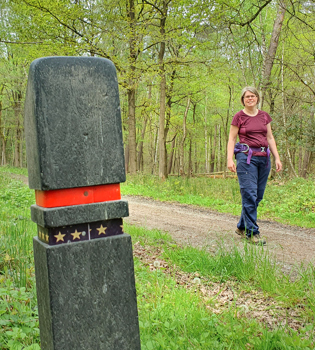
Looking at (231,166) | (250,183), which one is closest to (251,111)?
(231,166)

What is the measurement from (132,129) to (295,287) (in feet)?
45.8

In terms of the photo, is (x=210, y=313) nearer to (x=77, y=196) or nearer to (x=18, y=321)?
(x=18, y=321)

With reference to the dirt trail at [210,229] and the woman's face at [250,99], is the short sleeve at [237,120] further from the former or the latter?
the dirt trail at [210,229]

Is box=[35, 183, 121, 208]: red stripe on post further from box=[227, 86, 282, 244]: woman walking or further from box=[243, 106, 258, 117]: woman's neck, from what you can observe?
box=[243, 106, 258, 117]: woman's neck

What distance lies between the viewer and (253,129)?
4.65m

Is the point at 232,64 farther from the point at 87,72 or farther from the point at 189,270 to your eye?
the point at 87,72

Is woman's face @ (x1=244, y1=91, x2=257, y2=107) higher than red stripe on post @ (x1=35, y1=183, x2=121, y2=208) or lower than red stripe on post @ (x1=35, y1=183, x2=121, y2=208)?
higher

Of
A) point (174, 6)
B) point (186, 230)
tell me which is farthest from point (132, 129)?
point (186, 230)

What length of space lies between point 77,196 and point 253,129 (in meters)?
3.89

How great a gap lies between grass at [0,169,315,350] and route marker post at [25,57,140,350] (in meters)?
0.77

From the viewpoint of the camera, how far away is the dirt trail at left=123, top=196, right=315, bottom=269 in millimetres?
4566

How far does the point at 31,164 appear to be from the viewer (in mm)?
1351

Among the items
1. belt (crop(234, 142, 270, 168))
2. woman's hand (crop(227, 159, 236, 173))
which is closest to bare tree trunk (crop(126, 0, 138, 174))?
belt (crop(234, 142, 270, 168))

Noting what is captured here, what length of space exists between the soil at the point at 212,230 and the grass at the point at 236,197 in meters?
0.68
